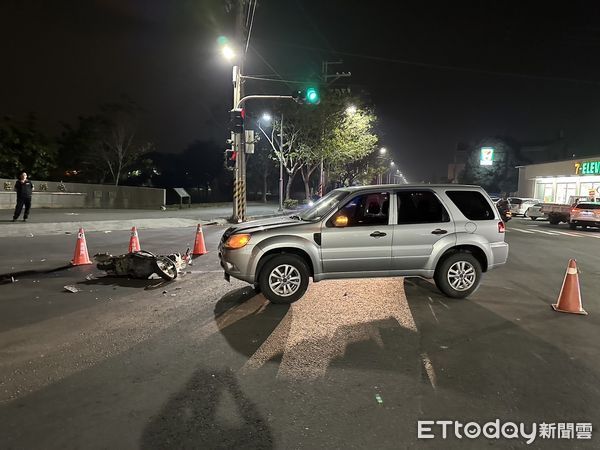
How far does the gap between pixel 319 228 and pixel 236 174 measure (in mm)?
15788

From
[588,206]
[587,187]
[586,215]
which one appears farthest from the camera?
[587,187]

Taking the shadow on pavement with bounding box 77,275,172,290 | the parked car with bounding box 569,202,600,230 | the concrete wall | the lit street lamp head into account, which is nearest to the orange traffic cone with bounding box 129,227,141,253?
the shadow on pavement with bounding box 77,275,172,290

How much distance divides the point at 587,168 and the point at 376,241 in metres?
40.0

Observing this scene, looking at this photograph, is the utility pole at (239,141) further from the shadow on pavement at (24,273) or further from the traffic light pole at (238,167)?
the shadow on pavement at (24,273)

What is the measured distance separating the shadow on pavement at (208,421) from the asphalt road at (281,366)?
14 millimetres

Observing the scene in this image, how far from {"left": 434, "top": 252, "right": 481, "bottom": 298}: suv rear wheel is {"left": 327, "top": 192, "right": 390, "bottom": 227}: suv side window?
48.5 inches

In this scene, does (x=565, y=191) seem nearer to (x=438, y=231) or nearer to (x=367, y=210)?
(x=438, y=231)

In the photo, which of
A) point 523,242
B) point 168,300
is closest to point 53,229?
point 168,300

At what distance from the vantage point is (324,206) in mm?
7652

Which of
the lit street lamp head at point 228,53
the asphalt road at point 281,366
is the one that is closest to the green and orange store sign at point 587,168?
the lit street lamp head at point 228,53

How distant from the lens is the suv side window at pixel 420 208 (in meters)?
7.21

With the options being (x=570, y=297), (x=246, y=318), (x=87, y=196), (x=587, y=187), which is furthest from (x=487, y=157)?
(x=246, y=318)

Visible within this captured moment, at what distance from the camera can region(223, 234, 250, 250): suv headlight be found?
676 cm

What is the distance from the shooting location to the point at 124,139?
36625 millimetres
